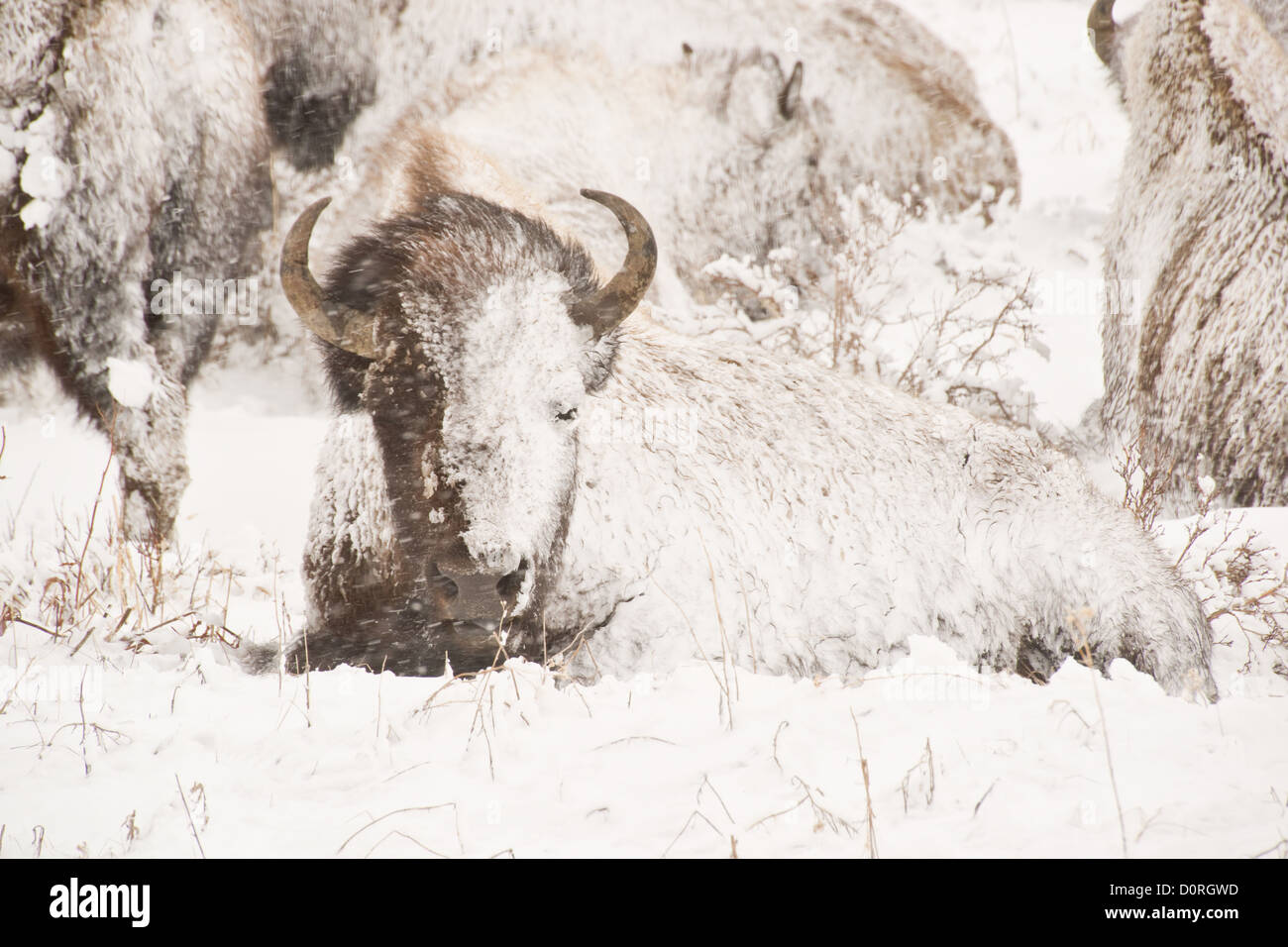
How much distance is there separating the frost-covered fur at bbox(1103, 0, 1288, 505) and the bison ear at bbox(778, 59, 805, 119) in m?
2.10

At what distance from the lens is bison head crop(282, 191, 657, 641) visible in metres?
2.81

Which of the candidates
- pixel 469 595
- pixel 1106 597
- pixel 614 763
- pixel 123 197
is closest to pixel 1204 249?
pixel 1106 597

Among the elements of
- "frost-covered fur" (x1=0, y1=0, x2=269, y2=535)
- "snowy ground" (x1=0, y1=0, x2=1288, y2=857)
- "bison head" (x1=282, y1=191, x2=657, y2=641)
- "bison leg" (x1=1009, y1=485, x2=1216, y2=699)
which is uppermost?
"frost-covered fur" (x1=0, y1=0, x2=269, y2=535)

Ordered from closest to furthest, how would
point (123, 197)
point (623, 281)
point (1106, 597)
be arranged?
point (623, 281) < point (1106, 597) < point (123, 197)

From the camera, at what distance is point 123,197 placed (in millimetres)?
4504

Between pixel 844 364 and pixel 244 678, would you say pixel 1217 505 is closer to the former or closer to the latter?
pixel 844 364

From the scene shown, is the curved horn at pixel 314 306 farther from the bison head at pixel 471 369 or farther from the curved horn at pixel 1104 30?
the curved horn at pixel 1104 30

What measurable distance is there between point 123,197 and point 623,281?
2.96m

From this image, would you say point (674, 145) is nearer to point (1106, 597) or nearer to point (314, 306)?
point (314, 306)

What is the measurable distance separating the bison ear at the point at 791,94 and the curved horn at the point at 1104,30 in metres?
1.98

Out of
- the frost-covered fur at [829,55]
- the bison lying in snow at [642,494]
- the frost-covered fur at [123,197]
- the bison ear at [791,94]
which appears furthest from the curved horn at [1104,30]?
the frost-covered fur at [123,197]

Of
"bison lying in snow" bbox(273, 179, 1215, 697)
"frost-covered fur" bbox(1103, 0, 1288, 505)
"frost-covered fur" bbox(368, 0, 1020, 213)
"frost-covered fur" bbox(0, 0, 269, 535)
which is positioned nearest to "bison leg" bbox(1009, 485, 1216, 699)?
"bison lying in snow" bbox(273, 179, 1215, 697)

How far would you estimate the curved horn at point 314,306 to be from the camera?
299 centimetres

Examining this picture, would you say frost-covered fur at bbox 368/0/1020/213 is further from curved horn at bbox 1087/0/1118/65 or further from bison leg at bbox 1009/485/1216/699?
bison leg at bbox 1009/485/1216/699
